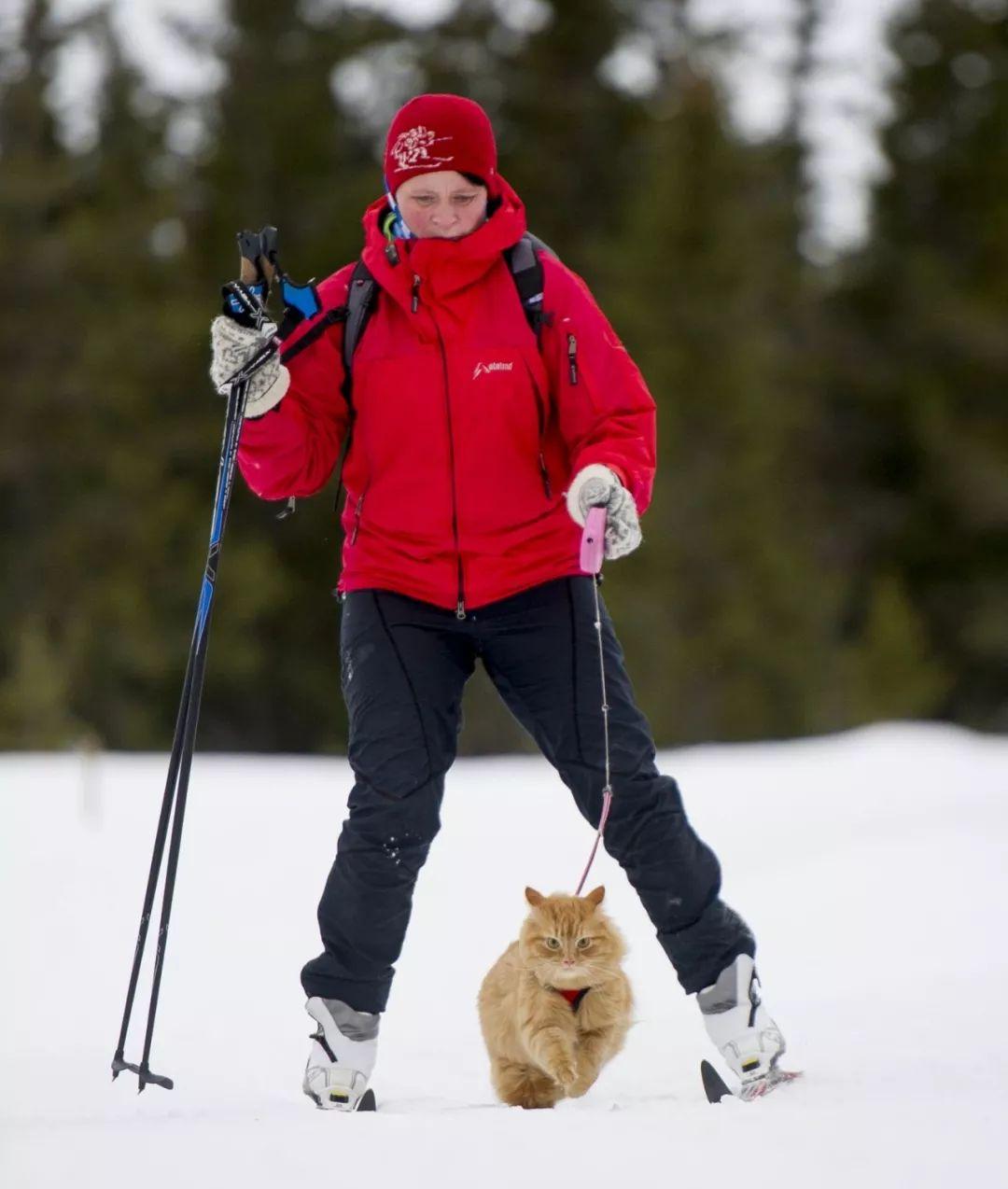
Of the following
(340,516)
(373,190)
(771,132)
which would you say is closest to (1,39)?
(373,190)

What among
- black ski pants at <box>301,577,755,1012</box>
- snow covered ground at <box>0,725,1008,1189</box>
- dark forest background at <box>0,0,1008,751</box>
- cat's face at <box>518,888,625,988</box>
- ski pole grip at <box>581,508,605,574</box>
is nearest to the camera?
snow covered ground at <box>0,725,1008,1189</box>

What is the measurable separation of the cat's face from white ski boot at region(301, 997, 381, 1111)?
1.31ft

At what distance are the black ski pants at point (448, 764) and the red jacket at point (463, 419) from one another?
93mm

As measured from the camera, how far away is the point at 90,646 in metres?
23.4

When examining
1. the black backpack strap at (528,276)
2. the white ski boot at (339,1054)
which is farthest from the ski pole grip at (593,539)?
the white ski boot at (339,1054)

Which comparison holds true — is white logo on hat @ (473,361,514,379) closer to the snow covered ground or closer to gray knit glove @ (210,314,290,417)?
gray knit glove @ (210,314,290,417)

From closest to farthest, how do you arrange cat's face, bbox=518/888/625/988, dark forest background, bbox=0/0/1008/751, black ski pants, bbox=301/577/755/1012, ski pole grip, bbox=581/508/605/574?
ski pole grip, bbox=581/508/605/574
black ski pants, bbox=301/577/755/1012
cat's face, bbox=518/888/625/988
dark forest background, bbox=0/0/1008/751

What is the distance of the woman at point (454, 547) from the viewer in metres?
3.69

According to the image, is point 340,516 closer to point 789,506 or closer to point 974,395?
point 789,506

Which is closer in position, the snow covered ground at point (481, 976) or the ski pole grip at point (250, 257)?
the snow covered ground at point (481, 976)

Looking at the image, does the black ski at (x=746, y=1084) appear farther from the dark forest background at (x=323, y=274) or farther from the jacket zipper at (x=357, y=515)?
→ the dark forest background at (x=323, y=274)

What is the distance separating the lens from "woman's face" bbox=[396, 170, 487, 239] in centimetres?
377

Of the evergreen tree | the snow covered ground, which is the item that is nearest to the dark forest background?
the evergreen tree

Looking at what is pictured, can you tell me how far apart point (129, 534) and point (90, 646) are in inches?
66.3
